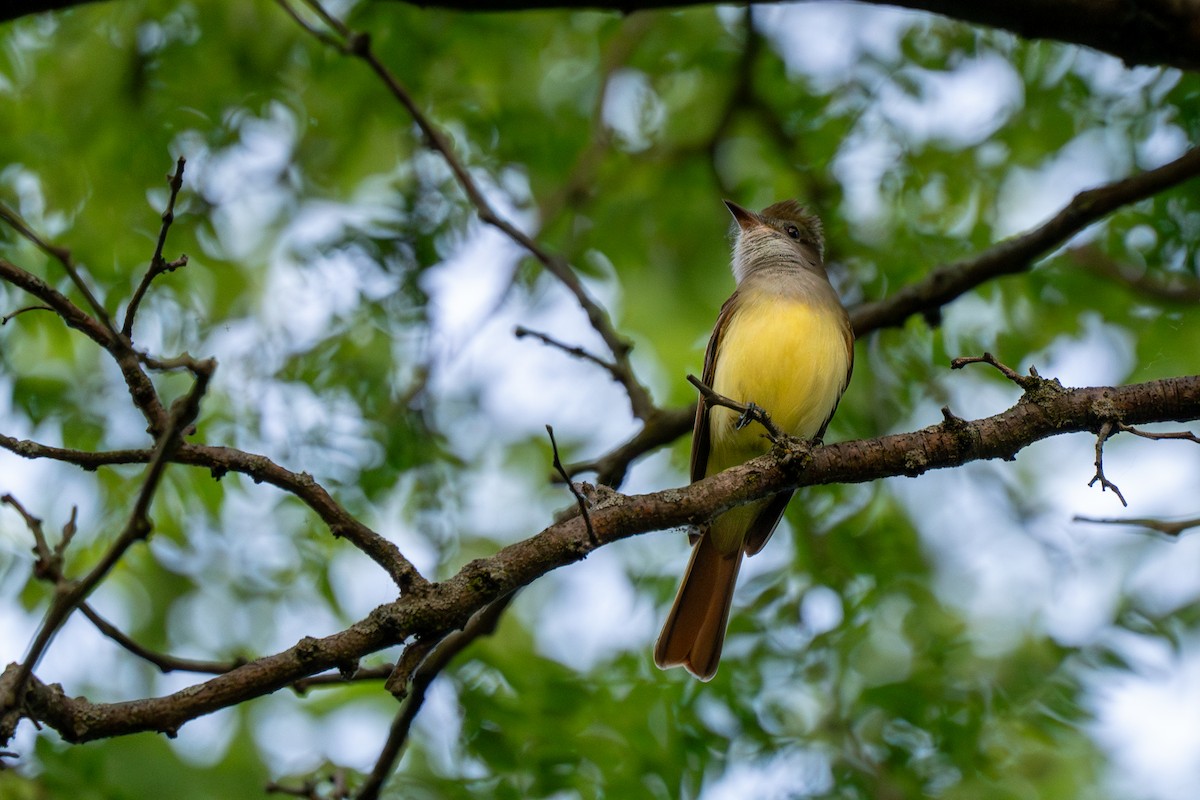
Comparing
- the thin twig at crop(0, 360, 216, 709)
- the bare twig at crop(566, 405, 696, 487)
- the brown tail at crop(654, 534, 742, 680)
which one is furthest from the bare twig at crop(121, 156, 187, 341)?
the brown tail at crop(654, 534, 742, 680)

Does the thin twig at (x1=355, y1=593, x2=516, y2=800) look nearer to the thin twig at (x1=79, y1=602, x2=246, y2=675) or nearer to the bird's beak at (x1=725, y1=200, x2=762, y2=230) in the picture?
the thin twig at (x1=79, y1=602, x2=246, y2=675)

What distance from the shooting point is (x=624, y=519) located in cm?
348

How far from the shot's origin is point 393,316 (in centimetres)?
627

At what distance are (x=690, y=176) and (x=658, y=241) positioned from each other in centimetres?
44

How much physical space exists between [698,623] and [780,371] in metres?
1.18

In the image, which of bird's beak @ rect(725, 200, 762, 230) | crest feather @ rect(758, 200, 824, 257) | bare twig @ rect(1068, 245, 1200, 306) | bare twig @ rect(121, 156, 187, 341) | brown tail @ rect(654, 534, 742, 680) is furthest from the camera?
crest feather @ rect(758, 200, 824, 257)

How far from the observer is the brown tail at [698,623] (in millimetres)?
5148

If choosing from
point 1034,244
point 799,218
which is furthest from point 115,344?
point 799,218

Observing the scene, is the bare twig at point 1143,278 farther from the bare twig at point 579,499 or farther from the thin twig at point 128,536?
the thin twig at point 128,536

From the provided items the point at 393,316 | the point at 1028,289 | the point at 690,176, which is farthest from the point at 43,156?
the point at 1028,289

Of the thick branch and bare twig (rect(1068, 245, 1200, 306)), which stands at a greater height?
bare twig (rect(1068, 245, 1200, 306))

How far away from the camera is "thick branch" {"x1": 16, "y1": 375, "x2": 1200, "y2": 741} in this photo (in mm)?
2926

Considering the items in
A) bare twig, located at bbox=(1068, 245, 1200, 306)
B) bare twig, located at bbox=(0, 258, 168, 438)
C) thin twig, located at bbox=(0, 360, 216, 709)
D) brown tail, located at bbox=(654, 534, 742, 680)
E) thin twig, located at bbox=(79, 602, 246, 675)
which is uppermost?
bare twig, located at bbox=(1068, 245, 1200, 306)

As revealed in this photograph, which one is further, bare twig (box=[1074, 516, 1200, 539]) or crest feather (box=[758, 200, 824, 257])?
crest feather (box=[758, 200, 824, 257])
